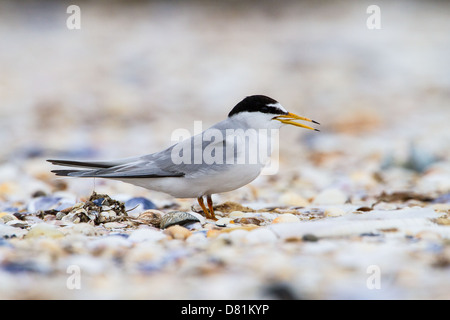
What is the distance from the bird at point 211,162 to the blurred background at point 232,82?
3.42 ft

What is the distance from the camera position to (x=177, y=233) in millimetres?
2670

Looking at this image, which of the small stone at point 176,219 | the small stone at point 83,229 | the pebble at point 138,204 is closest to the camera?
the small stone at point 83,229

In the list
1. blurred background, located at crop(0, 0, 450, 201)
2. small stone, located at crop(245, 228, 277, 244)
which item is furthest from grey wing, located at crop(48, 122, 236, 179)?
blurred background, located at crop(0, 0, 450, 201)

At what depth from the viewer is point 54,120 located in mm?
7000

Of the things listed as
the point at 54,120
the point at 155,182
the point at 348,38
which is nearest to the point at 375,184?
the point at 155,182

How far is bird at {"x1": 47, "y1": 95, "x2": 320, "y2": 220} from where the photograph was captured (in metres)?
3.12

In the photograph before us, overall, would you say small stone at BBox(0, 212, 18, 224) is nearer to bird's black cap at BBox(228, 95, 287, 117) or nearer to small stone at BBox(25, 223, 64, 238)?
small stone at BBox(25, 223, 64, 238)

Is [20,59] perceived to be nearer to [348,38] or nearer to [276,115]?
[348,38]

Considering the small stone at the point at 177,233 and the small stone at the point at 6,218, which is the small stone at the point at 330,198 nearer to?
the small stone at the point at 177,233

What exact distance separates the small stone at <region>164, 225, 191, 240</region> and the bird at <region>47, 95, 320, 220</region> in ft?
1.64

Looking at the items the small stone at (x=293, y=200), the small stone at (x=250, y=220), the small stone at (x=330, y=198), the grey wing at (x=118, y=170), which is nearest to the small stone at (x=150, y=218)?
the grey wing at (x=118, y=170)

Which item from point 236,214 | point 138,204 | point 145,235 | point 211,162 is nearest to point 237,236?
point 145,235

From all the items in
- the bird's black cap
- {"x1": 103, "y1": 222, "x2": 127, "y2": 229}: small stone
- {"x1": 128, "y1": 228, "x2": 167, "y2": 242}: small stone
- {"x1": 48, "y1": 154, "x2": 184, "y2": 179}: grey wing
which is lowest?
{"x1": 128, "y1": 228, "x2": 167, "y2": 242}: small stone

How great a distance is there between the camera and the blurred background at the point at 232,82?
5.33m
